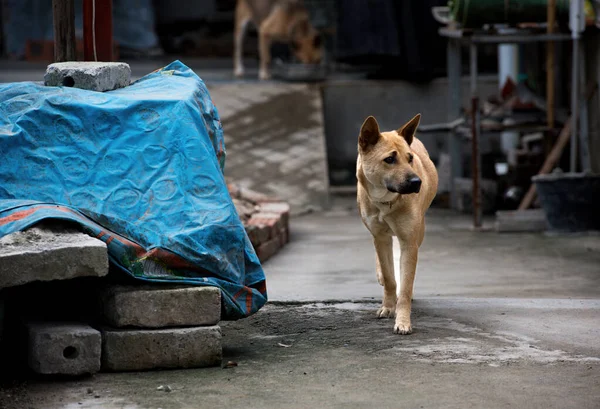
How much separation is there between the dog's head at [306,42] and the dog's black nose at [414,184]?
1014 cm

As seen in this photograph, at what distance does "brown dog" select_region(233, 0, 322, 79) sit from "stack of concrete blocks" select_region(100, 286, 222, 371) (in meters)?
10.6

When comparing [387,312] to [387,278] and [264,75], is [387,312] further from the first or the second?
[264,75]

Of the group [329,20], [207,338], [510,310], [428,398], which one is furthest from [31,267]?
[329,20]

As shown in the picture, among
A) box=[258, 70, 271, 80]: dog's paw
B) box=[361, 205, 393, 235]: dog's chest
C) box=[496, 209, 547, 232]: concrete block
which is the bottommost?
box=[496, 209, 547, 232]: concrete block

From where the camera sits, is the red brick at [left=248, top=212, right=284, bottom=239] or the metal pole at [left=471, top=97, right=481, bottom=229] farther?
the metal pole at [left=471, top=97, right=481, bottom=229]

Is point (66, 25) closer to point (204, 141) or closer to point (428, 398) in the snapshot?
point (204, 141)

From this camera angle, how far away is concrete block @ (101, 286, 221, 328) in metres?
5.62

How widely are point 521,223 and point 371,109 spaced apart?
4.40m

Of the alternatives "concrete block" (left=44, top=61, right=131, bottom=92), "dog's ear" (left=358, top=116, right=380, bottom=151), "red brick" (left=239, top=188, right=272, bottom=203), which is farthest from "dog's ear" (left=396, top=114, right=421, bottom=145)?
"red brick" (left=239, top=188, right=272, bottom=203)

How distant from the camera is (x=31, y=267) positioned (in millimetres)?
5270

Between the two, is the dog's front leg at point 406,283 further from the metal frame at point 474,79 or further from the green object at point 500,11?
the green object at point 500,11

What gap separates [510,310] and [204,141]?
2.37 metres

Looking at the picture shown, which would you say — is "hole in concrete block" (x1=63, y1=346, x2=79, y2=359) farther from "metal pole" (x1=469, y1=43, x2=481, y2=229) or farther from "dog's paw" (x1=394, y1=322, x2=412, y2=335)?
"metal pole" (x1=469, y1=43, x2=481, y2=229)

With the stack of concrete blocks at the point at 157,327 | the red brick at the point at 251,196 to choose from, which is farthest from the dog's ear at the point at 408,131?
the red brick at the point at 251,196
